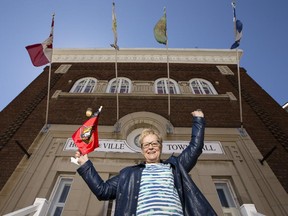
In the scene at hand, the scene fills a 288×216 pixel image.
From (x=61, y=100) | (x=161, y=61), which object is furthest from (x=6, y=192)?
(x=161, y=61)

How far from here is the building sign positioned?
6.27 m

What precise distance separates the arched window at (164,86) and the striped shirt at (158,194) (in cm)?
712

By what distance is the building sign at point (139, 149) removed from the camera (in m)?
6.27

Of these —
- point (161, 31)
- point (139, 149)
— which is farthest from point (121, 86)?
point (139, 149)

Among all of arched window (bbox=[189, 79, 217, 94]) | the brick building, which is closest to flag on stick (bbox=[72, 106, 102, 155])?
the brick building

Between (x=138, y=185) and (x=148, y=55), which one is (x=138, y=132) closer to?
(x=138, y=185)

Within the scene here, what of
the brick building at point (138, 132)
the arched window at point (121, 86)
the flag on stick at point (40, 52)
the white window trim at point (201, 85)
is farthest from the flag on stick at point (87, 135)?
the white window trim at point (201, 85)

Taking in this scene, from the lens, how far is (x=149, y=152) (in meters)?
2.56

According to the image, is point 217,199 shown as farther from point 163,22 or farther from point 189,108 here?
point 163,22

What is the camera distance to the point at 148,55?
11.8 metres

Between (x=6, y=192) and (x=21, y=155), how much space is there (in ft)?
3.75

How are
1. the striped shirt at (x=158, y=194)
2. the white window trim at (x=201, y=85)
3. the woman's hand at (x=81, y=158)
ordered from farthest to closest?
the white window trim at (x=201, y=85), the woman's hand at (x=81, y=158), the striped shirt at (x=158, y=194)

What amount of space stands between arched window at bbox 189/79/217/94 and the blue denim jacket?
23.3 ft

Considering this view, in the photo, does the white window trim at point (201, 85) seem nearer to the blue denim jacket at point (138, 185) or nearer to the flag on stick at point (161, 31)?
the flag on stick at point (161, 31)
